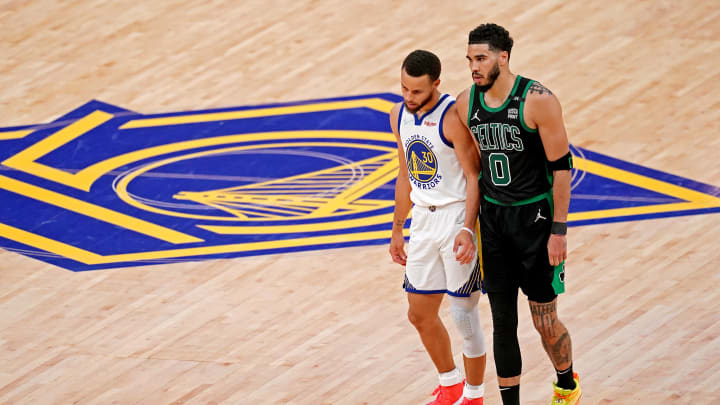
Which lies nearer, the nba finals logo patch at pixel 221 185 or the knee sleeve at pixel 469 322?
the knee sleeve at pixel 469 322

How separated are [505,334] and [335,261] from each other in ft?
8.40

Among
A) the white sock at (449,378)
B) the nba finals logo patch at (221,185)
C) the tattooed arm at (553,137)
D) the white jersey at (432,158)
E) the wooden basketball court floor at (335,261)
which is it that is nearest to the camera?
the tattooed arm at (553,137)

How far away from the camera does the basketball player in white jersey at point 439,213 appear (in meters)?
4.71

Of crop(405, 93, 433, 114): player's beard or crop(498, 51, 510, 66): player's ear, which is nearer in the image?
crop(498, 51, 510, 66): player's ear

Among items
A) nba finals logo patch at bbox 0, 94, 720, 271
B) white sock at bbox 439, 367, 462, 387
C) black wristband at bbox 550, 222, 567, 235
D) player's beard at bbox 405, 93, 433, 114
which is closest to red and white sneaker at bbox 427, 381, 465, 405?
white sock at bbox 439, 367, 462, 387

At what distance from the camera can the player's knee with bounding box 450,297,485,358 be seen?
15.9 ft

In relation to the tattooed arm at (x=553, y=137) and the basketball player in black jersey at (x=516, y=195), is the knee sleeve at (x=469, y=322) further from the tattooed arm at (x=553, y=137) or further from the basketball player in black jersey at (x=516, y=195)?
the tattooed arm at (x=553, y=137)

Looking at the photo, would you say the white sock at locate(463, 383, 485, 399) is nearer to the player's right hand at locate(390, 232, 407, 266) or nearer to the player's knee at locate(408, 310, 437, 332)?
the player's knee at locate(408, 310, 437, 332)

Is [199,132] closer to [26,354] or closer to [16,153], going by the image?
[16,153]

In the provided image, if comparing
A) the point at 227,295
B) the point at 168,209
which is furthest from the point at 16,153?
the point at 227,295

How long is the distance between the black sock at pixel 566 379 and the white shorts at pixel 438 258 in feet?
1.67

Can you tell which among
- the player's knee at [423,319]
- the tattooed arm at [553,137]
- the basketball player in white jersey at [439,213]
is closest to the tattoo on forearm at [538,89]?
the tattooed arm at [553,137]

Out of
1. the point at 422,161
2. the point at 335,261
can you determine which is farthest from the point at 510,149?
the point at 335,261

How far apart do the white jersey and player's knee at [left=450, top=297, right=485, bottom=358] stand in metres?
0.44
